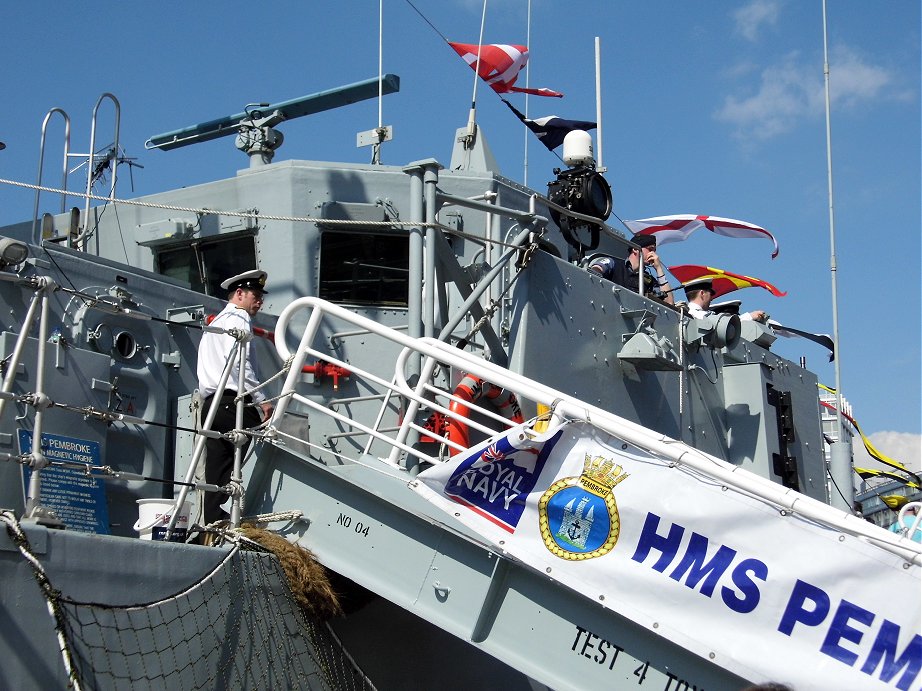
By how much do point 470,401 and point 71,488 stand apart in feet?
6.16

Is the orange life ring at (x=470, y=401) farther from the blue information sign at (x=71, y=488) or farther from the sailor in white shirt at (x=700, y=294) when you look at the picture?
the sailor in white shirt at (x=700, y=294)

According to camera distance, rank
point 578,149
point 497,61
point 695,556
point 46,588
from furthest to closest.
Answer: point 497,61, point 578,149, point 695,556, point 46,588

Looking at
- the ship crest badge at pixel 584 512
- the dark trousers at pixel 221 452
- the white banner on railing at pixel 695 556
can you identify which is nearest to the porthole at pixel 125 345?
the dark trousers at pixel 221 452

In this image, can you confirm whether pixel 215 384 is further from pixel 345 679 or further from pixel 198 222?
pixel 198 222

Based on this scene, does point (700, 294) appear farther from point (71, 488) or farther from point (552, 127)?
point (71, 488)

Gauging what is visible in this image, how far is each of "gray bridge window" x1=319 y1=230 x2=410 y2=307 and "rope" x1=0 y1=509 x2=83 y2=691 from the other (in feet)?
11.6

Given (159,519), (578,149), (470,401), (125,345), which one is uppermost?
(578,149)

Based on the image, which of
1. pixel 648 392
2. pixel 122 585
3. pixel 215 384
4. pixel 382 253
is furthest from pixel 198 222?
pixel 122 585

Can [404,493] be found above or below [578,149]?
below

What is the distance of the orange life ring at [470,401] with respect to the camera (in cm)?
518

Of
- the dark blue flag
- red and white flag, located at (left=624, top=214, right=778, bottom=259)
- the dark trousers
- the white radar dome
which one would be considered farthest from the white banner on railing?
red and white flag, located at (left=624, top=214, right=778, bottom=259)

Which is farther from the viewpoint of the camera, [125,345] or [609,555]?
[125,345]

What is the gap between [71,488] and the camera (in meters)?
5.00

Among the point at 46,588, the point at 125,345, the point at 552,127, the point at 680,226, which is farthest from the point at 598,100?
the point at 46,588
